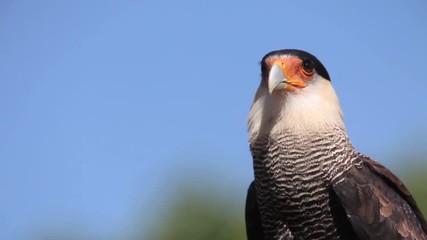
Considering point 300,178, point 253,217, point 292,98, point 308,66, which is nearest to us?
point 300,178

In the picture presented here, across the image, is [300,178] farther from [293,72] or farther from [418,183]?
[418,183]

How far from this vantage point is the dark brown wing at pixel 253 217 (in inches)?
282

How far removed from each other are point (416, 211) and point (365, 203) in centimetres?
78

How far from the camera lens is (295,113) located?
22.0 feet

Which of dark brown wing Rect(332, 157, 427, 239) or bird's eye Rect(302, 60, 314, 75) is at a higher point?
bird's eye Rect(302, 60, 314, 75)

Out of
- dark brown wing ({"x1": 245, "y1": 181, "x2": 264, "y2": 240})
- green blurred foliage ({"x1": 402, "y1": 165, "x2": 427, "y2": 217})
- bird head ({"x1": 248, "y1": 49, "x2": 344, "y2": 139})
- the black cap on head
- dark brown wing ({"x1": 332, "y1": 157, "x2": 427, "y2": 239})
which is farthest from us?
green blurred foliage ({"x1": 402, "y1": 165, "x2": 427, "y2": 217})

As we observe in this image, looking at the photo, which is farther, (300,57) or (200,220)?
(200,220)

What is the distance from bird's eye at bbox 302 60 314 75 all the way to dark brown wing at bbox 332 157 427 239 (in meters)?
0.89

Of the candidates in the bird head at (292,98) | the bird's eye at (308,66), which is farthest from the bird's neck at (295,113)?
the bird's eye at (308,66)

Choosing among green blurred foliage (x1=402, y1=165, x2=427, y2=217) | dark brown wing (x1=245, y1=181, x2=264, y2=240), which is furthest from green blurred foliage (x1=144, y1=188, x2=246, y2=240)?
dark brown wing (x1=245, y1=181, x2=264, y2=240)

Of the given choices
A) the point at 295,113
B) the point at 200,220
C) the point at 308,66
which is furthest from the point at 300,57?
the point at 200,220

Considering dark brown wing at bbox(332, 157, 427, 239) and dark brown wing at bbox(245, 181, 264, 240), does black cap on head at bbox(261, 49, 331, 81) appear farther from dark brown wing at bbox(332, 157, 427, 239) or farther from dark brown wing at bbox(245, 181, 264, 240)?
dark brown wing at bbox(245, 181, 264, 240)

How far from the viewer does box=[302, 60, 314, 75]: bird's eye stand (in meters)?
6.85

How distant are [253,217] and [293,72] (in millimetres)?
1403
